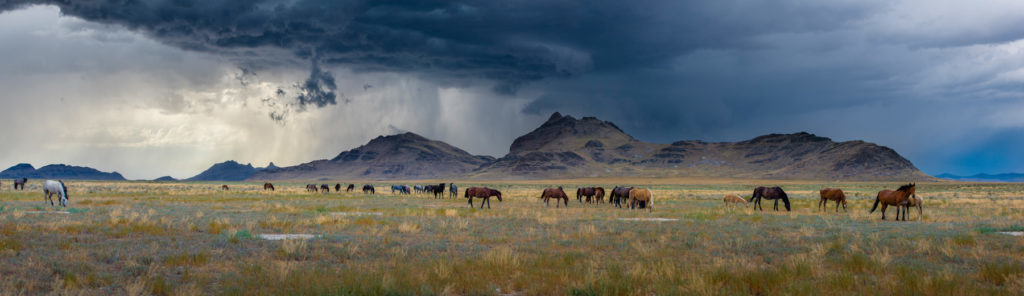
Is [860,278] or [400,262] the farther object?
[400,262]

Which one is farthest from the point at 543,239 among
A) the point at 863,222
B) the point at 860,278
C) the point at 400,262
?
→ the point at 863,222

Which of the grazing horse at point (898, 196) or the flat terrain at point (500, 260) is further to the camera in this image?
the grazing horse at point (898, 196)

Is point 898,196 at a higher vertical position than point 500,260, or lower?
higher

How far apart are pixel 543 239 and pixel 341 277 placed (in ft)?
26.0

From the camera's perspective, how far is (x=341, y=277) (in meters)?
10.3

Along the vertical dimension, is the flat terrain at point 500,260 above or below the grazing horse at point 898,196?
below

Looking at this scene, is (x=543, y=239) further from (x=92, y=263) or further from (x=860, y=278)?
(x=92, y=263)

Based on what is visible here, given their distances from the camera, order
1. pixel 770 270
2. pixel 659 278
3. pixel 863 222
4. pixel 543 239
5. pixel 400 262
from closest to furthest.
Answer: pixel 659 278, pixel 770 270, pixel 400 262, pixel 543 239, pixel 863 222

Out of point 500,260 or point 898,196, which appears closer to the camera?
point 500,260

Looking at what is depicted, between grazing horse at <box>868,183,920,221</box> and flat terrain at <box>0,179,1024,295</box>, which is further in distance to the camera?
grazing horse at <box>868,183,920,221</box>

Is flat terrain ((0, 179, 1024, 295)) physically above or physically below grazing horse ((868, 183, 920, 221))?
below

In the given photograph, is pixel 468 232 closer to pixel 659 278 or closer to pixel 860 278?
pixel 659 278

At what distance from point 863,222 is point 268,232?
23539mm

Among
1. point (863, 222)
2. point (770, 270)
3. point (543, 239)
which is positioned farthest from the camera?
point (863, 222)
